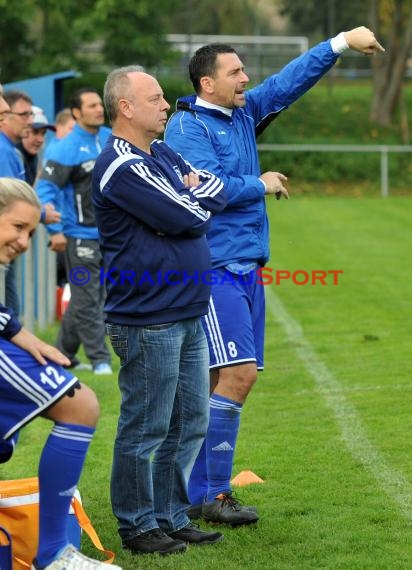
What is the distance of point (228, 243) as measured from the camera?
609 cm

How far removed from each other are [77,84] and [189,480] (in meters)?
28.8

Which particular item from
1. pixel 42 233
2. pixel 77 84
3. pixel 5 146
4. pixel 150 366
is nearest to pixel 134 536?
pixel 150 366

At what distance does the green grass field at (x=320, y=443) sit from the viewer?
5.51 metres

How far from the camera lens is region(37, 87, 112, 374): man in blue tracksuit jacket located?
405 inches

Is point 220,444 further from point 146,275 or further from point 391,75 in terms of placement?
point 391,75

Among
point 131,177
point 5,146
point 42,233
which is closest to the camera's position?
point 131,177

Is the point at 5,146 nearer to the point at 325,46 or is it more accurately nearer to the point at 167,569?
the point at 325,46

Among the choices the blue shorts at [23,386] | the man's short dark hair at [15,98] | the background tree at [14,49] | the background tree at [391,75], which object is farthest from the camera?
the background tree at [391,75]

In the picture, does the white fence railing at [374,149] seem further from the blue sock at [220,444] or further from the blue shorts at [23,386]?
the blue shorts at [23,386]

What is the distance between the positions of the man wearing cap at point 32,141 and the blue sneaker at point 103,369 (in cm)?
164

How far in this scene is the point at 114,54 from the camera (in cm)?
3438

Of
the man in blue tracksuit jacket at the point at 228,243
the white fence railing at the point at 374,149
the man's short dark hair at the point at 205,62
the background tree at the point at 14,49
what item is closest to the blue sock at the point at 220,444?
the man in blue tracksuit jacket at the point at 228,243

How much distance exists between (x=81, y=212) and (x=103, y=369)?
133cm

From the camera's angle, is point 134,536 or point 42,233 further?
point 42,233
